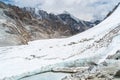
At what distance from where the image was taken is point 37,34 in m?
107

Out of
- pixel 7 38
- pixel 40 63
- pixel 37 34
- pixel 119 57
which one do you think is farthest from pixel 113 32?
pixel 37 34

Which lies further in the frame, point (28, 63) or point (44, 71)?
point (28, 63)

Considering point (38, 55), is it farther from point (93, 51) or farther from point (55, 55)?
point (93, 51)

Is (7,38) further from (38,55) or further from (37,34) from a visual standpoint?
(37,34)

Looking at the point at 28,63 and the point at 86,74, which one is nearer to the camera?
the point at 86,74

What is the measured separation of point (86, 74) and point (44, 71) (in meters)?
3.94

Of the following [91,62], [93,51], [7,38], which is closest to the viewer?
[91,62]

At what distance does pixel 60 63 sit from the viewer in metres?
18.7

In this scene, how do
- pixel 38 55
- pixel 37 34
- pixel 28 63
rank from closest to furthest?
pixel 28 63, pixel 38 55, pixel 37 34

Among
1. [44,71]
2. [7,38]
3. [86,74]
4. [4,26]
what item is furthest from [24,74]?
[4,26]

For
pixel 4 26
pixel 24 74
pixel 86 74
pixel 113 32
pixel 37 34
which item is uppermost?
pixel 37 34

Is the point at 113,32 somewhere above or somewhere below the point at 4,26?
below

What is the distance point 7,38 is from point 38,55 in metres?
23.9

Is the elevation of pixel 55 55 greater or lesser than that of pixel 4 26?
lesser
